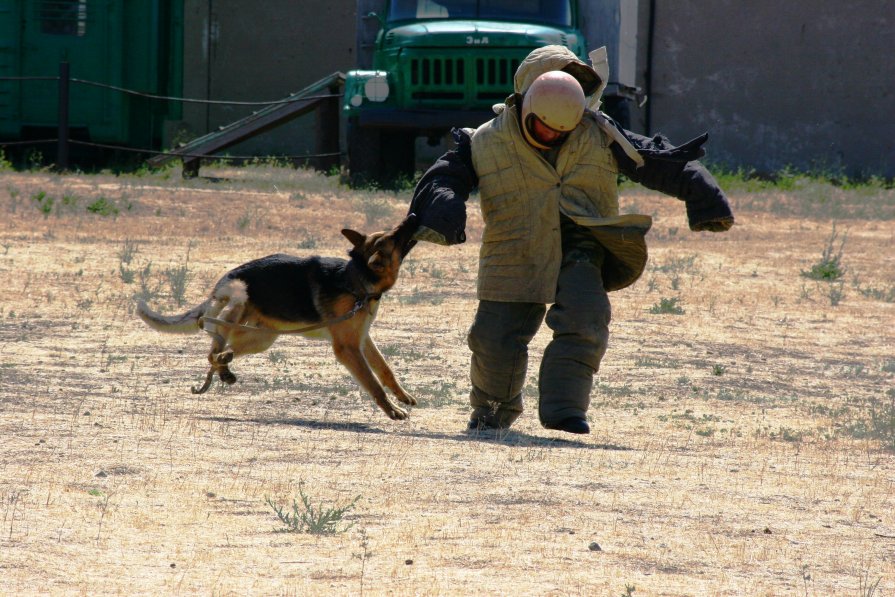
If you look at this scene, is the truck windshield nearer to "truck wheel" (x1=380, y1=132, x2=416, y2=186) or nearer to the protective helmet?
"truck wheel" (x1=380, y1=132, x2=416, y2=186)

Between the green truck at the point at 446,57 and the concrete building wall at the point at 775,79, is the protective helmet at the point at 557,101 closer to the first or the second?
the green truck at the point at 446,57

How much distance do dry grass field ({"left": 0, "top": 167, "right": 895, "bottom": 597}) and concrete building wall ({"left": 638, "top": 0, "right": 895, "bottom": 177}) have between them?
8.82m

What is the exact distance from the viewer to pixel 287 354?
318 inches

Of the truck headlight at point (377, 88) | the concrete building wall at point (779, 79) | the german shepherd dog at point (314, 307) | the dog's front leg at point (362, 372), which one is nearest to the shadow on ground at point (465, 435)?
the dog's front leg at point (362, 372)

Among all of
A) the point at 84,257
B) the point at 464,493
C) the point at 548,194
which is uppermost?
the point at 548,194

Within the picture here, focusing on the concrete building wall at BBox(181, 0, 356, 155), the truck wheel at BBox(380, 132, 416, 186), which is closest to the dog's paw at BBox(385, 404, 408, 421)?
the truck wheel at BBox(380, 132, 416, 186)

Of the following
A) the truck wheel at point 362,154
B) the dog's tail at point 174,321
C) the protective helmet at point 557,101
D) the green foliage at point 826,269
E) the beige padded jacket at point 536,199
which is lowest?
the green foliage at point 826,269

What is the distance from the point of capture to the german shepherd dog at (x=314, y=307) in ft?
20.1

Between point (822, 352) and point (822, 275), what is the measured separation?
3.16 meters

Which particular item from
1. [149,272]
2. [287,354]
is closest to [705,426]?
[287,354]

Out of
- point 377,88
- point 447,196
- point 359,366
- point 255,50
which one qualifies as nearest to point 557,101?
point 447,196

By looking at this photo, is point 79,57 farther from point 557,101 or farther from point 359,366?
point 557,101

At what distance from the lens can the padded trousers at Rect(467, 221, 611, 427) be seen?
18.3ft

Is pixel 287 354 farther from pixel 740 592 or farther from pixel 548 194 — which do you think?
pixel 740 592
